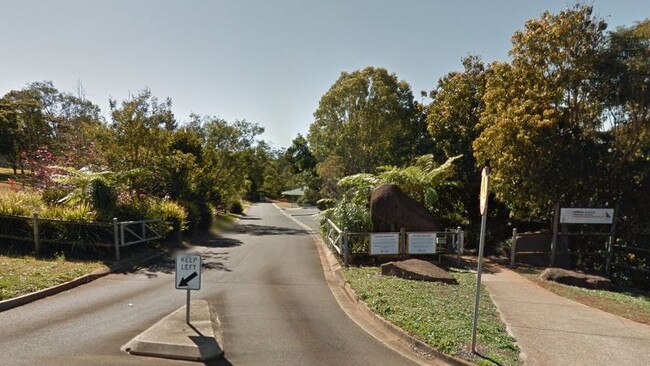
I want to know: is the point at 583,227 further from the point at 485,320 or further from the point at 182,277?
the point at 182,277

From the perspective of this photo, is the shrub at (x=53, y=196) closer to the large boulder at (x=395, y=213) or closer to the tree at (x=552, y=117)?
the large boulder at (x=395, y=213)

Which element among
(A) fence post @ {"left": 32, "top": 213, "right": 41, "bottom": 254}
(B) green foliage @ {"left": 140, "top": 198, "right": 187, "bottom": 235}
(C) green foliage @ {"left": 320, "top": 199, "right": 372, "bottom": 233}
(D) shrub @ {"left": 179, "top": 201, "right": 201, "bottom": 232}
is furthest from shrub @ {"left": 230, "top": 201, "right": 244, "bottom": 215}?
(A) fence post @ {"left": 32, "top": 213, "right": 41, "bottom": 254}

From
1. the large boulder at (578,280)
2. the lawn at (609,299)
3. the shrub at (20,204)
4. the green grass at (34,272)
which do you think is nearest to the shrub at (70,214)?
the shrub at (20,204)

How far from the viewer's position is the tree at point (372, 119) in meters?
28.1

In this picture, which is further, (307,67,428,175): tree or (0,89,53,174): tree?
(0,89,53,174): tree

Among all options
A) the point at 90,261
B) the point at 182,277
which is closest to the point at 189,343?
the point at 182,277

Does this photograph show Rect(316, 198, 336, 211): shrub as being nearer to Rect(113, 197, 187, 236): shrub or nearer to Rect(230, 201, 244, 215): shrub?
Rect(113, 197, 187, 236): shrub

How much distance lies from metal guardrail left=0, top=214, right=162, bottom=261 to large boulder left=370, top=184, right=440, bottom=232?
747cm

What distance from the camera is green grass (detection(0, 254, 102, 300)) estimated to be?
8996 mm

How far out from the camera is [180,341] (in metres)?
6.52

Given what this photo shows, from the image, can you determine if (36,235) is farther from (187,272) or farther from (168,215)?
(187,272)

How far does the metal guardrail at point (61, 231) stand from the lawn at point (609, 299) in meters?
11.4

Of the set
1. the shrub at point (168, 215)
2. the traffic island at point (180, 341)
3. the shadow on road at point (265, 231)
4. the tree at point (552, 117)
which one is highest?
the tree at point (552, 117)

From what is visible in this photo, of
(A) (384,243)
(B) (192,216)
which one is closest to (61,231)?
(B) (192,216)
